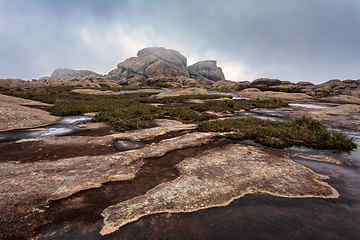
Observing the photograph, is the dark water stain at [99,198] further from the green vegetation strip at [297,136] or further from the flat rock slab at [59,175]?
the green vegetation strip at [297,136]

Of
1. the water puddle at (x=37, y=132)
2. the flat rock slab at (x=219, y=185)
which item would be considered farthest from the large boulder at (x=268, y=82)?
the water puddle at (x=37, y=132)

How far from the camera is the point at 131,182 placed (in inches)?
189

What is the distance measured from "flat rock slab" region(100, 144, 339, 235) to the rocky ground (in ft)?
0.08

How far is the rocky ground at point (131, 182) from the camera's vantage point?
3.32m

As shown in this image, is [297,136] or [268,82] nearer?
[297,136]

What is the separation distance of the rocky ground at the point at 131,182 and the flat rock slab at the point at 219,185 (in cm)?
3

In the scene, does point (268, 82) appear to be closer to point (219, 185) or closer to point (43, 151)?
point (219, 185)

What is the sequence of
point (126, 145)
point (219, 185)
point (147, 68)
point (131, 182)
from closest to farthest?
point (219, 185) → point (131, 182) → point (126, 145) → point (147, 68)

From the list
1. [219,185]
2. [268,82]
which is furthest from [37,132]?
[268,82]

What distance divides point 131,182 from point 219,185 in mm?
2720

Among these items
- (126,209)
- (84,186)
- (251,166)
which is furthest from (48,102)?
(251,166)

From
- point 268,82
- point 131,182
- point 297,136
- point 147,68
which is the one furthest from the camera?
point 147,68

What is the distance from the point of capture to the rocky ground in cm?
332

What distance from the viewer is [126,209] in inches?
145
